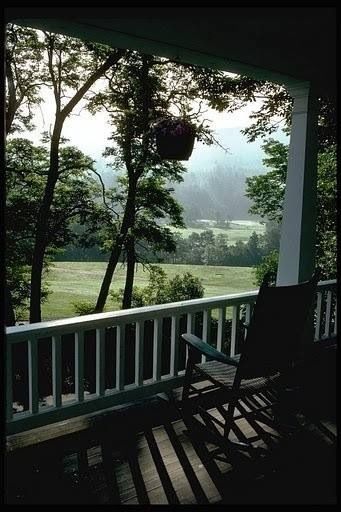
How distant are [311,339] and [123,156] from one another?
10.0 m

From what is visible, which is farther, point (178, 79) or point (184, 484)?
point (178, 79)

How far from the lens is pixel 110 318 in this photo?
2.73 m

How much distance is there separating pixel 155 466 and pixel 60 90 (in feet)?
36.0

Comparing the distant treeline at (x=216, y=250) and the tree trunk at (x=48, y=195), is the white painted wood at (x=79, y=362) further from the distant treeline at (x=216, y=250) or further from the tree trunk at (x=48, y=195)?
the distant treeline at (x=216, y=250)

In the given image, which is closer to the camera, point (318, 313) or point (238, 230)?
point (318, 313)

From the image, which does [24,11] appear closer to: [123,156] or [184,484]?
[184,484]

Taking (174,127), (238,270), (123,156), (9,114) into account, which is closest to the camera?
(174,127)

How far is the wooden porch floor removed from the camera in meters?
2.08

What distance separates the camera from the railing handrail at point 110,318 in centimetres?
241

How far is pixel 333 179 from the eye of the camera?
9820mm

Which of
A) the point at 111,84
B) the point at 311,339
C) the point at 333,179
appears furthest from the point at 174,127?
the point at 111,84

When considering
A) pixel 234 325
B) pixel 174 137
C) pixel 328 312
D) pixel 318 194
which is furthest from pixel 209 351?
pixel 318 194

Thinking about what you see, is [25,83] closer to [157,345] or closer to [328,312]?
[328,312]

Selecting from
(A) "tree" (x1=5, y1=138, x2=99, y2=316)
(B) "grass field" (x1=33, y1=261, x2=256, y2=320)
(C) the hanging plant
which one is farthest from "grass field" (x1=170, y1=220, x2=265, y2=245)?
(C) the hanging plant
